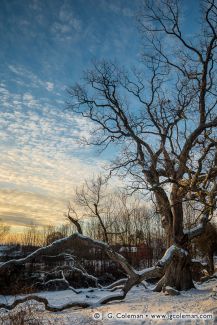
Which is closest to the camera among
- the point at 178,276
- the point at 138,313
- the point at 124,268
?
the point at 138,313

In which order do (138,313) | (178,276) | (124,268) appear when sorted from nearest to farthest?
(138,313)
(124,268)
(178,276)

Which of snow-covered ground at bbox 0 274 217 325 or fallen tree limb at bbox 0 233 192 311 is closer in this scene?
snow-covered ground at bbox 0 274 217 325

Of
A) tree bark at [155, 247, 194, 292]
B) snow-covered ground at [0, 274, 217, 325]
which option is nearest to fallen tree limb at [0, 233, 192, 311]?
snow-covered ground at [0, 274, 217, 325]

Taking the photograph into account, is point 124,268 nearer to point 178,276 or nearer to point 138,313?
point 138,313

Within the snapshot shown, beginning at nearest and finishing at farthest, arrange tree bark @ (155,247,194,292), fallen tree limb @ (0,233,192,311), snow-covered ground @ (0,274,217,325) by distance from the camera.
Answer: snow-covered ground @ (0,274,217,325) < fallen tree limb @ (0,233,192,311) < tree bark @ (155,247,194,292)

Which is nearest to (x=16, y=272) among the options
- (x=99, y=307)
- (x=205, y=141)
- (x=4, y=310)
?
(x=4, y=310)

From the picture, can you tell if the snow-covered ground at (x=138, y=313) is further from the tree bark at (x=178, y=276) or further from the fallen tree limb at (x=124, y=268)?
the tree bark at (x=178, y=276)

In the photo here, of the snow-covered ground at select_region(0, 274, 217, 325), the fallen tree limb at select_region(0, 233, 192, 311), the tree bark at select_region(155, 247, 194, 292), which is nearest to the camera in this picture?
the snow-covered ground at select_region(0, 274, 217, 325)

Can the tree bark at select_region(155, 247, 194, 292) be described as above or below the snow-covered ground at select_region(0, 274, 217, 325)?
above

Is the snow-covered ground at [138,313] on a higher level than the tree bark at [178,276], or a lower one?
lower

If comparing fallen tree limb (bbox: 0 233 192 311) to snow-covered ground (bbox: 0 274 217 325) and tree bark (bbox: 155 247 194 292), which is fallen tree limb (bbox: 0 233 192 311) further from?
tree bark (bbox: 155 247 194 292)

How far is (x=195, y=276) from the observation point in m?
30.1

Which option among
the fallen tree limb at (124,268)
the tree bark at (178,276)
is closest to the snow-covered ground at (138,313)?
the fallen tree limb at (124,268)

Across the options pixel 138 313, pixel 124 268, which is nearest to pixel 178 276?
pixel 124 268
